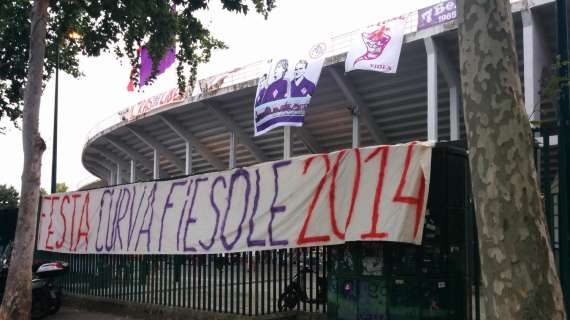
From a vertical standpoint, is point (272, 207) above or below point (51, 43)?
below

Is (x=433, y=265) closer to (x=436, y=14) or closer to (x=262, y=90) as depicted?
(x=436, y=14)

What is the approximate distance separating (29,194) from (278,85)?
14.4 m

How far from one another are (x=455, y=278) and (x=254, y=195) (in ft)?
9.30

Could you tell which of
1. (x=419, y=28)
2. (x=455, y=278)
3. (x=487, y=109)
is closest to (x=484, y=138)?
(x=487, y=109)

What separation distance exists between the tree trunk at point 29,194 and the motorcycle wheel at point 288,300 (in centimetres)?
400

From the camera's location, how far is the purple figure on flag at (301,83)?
21.8 m

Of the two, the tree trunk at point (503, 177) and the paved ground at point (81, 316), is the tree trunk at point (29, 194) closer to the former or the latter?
the paved ground at point (81, 316)

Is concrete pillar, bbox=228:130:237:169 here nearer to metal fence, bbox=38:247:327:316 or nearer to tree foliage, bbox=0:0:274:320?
tree foliage, bbox=0:0:274:320

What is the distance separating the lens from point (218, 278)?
8234 millimetres

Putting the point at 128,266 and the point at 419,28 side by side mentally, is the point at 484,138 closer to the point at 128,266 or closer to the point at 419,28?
the point at 128,266

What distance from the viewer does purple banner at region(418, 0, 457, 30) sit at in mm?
19781

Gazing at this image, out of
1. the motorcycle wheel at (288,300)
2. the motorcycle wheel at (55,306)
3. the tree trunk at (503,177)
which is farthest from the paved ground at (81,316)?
the tree trunk at (503,177)

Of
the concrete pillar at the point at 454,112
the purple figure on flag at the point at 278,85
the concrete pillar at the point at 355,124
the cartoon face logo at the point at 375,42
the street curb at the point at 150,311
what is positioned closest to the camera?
the street curb at the point at 150,311

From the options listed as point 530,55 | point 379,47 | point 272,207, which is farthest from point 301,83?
point 272,207
